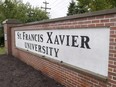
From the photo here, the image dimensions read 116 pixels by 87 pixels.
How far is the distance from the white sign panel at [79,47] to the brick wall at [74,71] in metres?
0.12

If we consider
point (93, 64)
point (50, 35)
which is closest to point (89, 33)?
point (93, 64)

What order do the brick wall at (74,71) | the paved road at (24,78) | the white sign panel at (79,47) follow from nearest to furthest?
the brick wall at (74,71) → the white sign panel at (79,47) → the paved road at (24,78)

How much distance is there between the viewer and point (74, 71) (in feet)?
18.5

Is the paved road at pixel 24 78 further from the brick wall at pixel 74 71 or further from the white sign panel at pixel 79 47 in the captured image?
the white sign panel at pixel 79 47

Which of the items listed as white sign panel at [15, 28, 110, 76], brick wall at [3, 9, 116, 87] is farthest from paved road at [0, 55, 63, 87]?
white sign panel at [15, 28, 110, 76]

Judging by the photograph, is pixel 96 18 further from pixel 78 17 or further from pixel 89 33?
pixel 78 17

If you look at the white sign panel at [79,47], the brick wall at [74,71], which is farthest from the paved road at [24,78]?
the white sign panel at [79,47]

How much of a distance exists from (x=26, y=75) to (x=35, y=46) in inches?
54.2

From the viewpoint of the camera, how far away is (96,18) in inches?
185

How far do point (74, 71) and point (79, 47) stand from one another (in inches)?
27.4

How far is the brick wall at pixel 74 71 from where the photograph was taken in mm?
4273

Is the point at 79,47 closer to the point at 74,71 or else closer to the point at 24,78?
the point at 74,71

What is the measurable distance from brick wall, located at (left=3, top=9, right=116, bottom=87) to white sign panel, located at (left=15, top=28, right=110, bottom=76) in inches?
4.9

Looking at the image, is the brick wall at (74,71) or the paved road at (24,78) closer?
the brick wall at (74,71)
